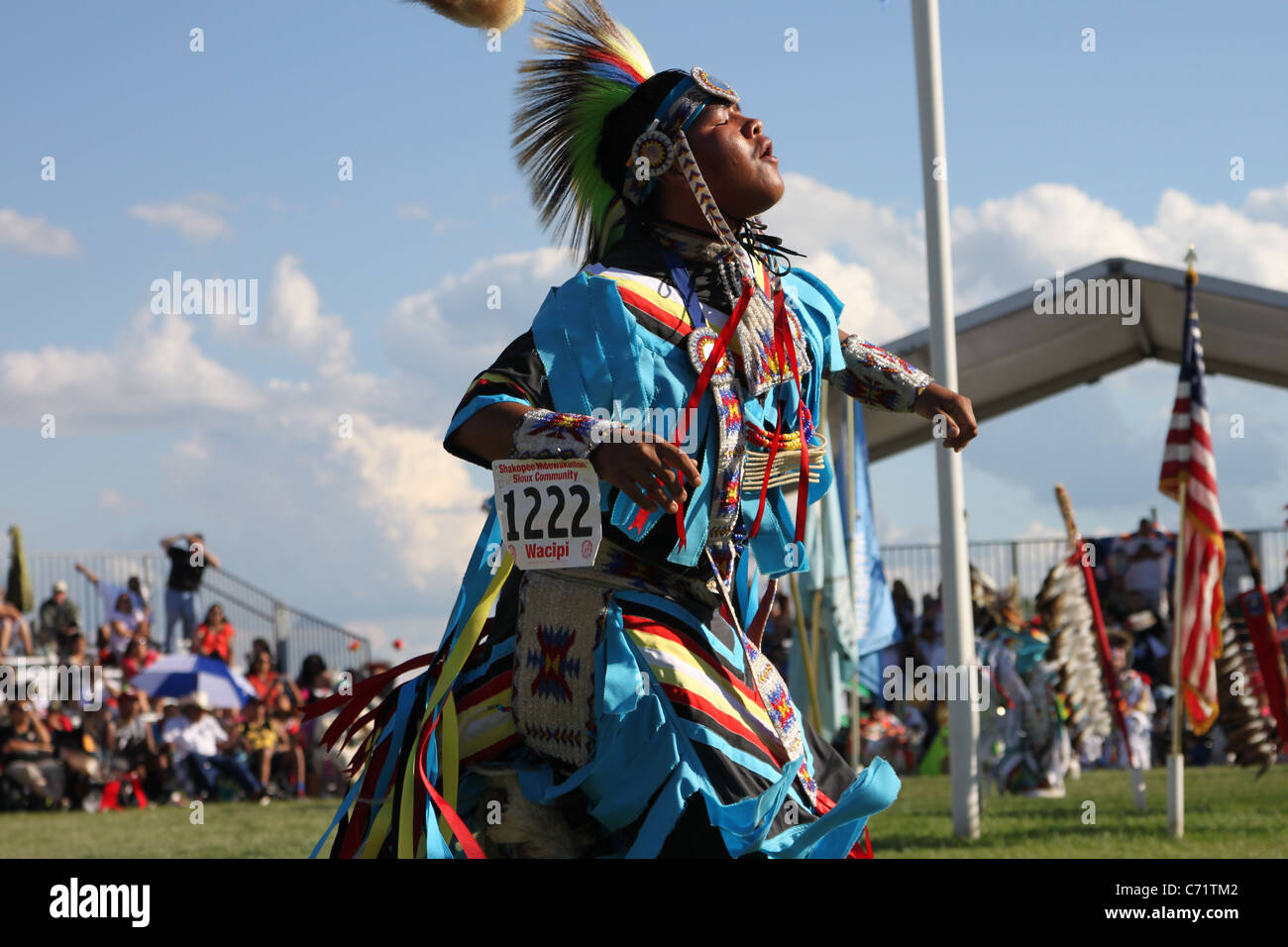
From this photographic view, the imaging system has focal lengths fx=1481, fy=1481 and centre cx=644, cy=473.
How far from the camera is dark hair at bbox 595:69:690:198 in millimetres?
3042

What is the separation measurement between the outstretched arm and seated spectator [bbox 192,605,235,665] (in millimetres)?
13685

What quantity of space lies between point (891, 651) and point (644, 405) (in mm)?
13448

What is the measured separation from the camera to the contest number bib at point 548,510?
95.9 inches

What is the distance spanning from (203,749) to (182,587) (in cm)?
328

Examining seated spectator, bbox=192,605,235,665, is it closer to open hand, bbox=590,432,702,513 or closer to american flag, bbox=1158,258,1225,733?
american flag, bbox=1158,258,1225,733

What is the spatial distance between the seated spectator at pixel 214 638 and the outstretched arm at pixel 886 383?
44.9 ft

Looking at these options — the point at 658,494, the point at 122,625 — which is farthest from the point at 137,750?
the point at 658,494

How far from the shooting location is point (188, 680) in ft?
48.1

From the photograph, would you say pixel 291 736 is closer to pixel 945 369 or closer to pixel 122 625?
Answer: pixel 122 625

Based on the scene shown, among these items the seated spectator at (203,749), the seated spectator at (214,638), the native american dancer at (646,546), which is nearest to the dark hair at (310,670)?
the seated spectator at (214,638)

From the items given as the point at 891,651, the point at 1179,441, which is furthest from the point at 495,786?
the point at 891,651

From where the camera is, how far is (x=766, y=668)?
113 inches

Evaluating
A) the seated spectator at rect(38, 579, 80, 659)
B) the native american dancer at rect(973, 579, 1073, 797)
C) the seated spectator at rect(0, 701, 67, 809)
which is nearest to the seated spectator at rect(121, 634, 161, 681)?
the seated spectator at rect(38, 579, 80, 659)
